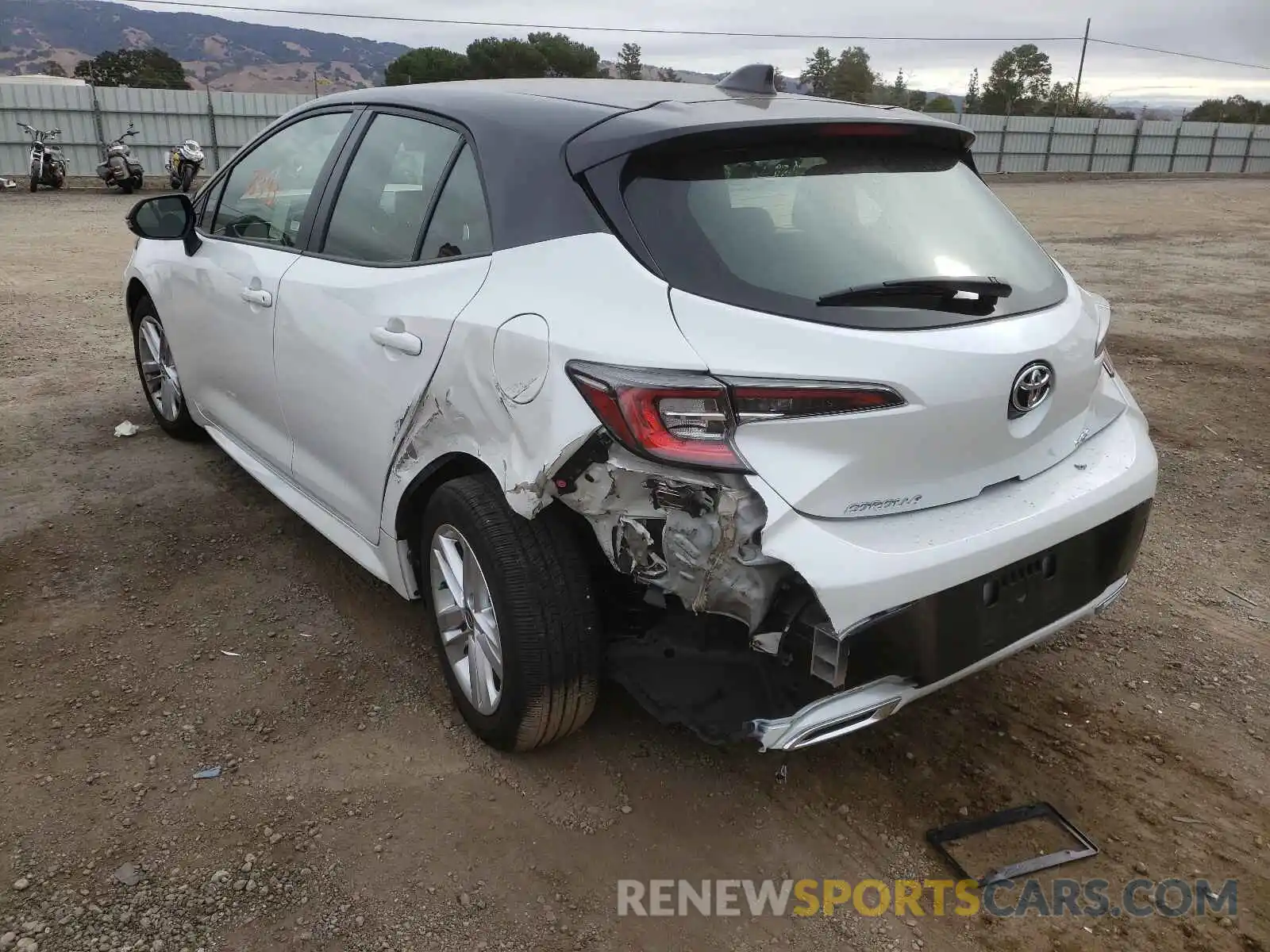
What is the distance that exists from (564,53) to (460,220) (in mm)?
52004

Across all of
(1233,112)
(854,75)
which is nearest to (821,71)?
(854,75)

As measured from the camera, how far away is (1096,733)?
286 cm

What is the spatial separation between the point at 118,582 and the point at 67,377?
3.21 m

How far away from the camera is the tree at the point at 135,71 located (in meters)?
51.8

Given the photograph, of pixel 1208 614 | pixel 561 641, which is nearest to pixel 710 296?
pixel 561 641

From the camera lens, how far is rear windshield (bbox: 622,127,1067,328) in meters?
2.15

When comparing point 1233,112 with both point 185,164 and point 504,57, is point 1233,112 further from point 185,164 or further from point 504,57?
point 185,164

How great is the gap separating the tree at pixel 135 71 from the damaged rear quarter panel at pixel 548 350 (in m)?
56.3

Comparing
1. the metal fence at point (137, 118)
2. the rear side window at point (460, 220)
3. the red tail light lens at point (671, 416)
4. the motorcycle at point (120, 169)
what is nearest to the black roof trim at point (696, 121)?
→ the rear side window at point (460, 220)

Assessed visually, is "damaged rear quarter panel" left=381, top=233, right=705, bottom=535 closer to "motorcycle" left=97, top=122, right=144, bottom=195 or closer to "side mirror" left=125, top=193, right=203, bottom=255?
"side mirror" left=125, top=193, right=203, bottom=255

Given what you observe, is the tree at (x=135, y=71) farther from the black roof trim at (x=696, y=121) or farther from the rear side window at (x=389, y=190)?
the black roof trim at (x=696, y=121)

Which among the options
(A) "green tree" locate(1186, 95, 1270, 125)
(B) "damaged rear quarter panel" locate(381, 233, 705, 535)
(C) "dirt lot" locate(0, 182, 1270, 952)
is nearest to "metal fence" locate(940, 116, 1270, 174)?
(A) "green tree" locate(1186, 95, 1270, 125)

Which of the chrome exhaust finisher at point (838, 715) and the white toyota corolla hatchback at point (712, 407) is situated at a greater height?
the white toyota corolla hatchback at point (712, 407)

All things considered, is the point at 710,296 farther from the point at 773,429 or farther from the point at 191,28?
the point at 191,28
